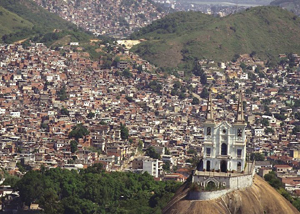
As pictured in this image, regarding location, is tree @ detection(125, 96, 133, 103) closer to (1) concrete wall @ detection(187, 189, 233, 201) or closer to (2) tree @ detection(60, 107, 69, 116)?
(2) tree @ detection(60, 107, 69, 116)

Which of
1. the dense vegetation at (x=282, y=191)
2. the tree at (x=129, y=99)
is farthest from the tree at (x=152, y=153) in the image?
the tree at (x=129, y=99)

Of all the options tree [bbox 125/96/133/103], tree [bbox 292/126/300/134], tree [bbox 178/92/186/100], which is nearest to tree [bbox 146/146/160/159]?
tree [bbox 292/126/300/134]

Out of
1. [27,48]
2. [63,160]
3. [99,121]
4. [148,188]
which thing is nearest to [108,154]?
[63,160]

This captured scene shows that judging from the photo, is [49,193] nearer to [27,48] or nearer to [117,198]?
[117,198]

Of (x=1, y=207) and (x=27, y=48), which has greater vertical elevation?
(x=27, y=48)

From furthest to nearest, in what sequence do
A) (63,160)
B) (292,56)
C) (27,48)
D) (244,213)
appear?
(292,56) → (27,48) → (63,160) → (244,213)

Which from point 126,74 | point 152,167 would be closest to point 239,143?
point 152,167
